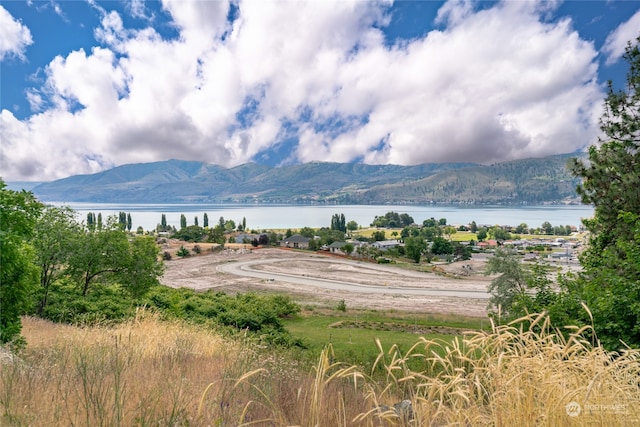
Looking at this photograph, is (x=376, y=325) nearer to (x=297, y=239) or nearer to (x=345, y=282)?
(x=345, y=282)

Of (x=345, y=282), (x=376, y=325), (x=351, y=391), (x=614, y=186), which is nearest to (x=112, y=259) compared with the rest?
(x=376, y=325)

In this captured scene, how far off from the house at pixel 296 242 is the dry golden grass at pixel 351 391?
10210 cm

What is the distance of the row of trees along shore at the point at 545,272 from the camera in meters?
6.97

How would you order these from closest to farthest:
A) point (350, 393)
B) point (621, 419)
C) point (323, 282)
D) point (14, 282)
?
point (621, 419) → point (350, 393) → point (14, 282) → point (323, 282)

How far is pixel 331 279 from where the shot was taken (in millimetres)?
64625

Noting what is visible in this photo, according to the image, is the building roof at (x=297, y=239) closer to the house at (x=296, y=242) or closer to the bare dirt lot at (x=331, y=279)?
the house at (x=296, y=242)

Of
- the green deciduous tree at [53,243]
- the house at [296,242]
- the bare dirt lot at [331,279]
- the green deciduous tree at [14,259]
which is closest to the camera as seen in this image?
the green deciduous tree at [14,259]

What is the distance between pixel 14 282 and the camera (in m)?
7.38

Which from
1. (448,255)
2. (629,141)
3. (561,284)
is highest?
(629,141)

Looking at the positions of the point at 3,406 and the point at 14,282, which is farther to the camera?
the point at 14,282

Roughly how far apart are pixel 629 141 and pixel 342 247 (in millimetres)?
88287

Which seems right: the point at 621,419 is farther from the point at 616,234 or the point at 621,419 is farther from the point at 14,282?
the point at 616,234

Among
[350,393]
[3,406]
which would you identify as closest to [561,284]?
[350,393]

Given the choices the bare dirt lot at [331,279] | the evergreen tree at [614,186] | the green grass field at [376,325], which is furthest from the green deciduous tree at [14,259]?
the bare dirt lot at [331,279]
